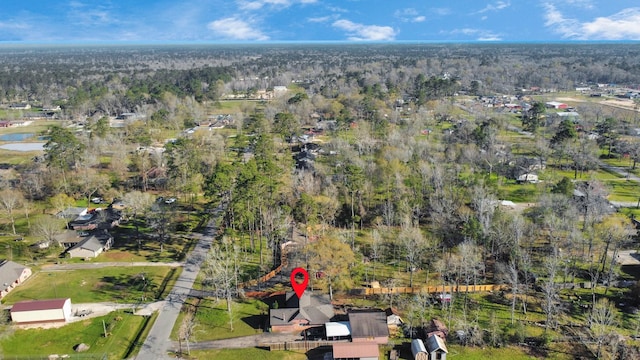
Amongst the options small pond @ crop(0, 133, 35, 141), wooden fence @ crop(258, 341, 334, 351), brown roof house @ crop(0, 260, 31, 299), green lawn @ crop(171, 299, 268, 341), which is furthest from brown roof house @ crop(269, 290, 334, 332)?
small pond @ crop(0, 133, 35, 141)

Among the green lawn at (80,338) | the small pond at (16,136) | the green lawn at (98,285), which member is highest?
the small pond at (16,136)

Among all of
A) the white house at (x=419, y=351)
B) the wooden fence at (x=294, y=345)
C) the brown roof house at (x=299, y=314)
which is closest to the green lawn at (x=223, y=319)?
the brown roof house at (x=299, y=314)

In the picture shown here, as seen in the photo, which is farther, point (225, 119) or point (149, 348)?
point (225, 119)

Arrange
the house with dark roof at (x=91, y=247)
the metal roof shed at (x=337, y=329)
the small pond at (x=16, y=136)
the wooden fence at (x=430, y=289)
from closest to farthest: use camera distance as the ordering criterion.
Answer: the metal roof shed at (x=337, y=329) < the wooden fence at (x=430, y=289) < the house with dark roof at (x=91, y=247) < the small pond at (x=16, y=136)

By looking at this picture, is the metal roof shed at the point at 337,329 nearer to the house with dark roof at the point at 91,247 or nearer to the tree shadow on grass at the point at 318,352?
the tree shadow on grass at the point at 318,352

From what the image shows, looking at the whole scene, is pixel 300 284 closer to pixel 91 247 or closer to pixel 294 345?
pixel 294 345

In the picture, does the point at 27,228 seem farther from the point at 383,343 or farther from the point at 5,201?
the point at 383,343

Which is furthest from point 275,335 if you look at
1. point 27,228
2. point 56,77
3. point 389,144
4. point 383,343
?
point 56,77
